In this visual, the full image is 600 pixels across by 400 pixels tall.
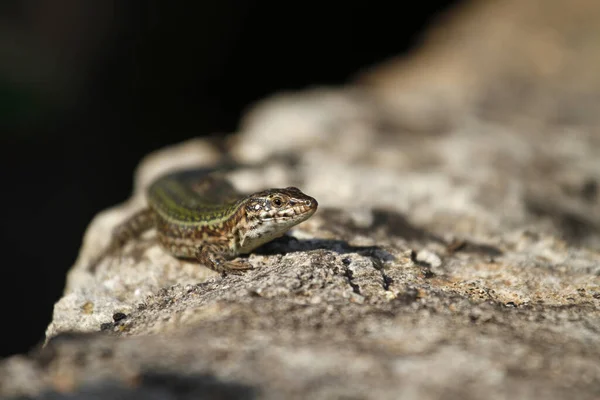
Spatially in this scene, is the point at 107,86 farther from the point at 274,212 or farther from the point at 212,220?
the point at 274,212

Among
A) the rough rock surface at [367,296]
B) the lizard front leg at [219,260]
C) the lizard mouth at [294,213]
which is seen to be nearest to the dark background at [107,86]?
the rough rock surface at [367,296]

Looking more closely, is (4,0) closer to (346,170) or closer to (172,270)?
(346,170)

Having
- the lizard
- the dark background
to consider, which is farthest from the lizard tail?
the dark background

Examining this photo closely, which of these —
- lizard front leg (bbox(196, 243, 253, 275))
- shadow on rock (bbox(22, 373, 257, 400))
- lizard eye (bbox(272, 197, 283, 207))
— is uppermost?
lizard eye (bbox(272, 197, 283, 207))

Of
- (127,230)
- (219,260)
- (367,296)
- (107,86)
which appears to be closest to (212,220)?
(219,260)

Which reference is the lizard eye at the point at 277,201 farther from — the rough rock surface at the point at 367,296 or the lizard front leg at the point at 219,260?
the lizard front leg at the point at 219,260

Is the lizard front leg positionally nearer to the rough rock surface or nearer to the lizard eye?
the rough rock surface
